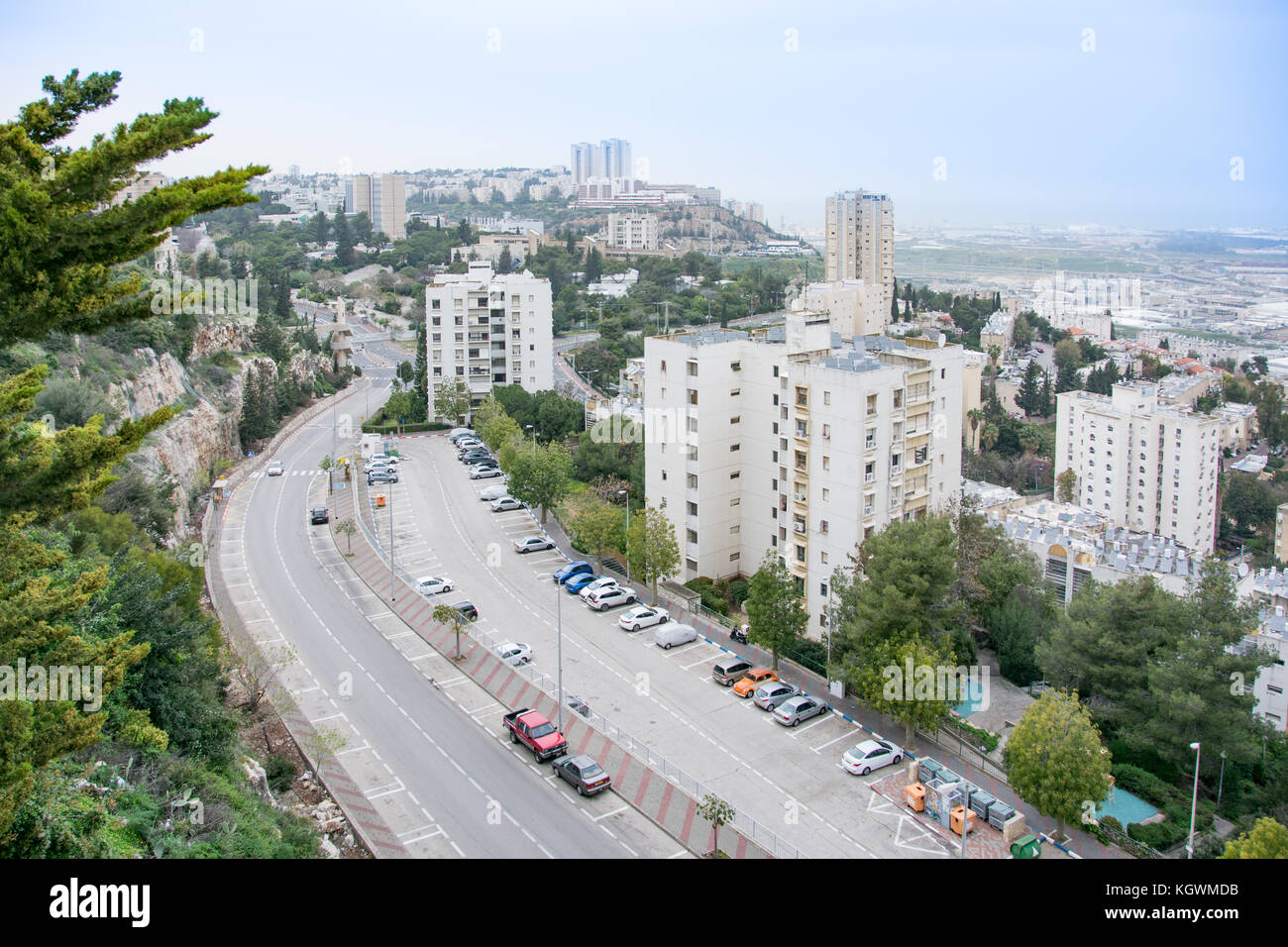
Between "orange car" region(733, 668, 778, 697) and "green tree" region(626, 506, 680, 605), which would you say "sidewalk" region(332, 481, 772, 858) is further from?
"green tree" region(626, 506, 680, 605)

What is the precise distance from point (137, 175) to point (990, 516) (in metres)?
24.2

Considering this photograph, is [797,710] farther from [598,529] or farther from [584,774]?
[598,529]

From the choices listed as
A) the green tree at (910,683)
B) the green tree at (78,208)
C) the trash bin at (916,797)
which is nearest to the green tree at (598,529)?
the green tree at (910,683)

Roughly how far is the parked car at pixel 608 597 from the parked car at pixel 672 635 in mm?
1444

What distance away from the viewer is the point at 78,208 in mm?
4969

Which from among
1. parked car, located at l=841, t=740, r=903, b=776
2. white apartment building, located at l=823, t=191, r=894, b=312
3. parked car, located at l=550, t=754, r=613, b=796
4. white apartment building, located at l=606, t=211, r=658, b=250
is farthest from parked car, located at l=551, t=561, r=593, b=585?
white apartment building, located at l=606, t=211, r=658, b=250

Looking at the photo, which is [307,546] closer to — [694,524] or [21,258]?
[694,524]

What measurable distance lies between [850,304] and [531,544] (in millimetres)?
36279

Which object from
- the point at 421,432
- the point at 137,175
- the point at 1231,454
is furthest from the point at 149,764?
the point at 1231,454

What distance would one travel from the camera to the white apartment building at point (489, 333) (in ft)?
113

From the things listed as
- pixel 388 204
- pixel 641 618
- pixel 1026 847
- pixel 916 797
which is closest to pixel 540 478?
pixel 641 618

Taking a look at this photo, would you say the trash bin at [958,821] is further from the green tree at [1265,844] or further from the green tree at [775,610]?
the green tree at [775,610]

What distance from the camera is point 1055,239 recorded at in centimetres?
12438
